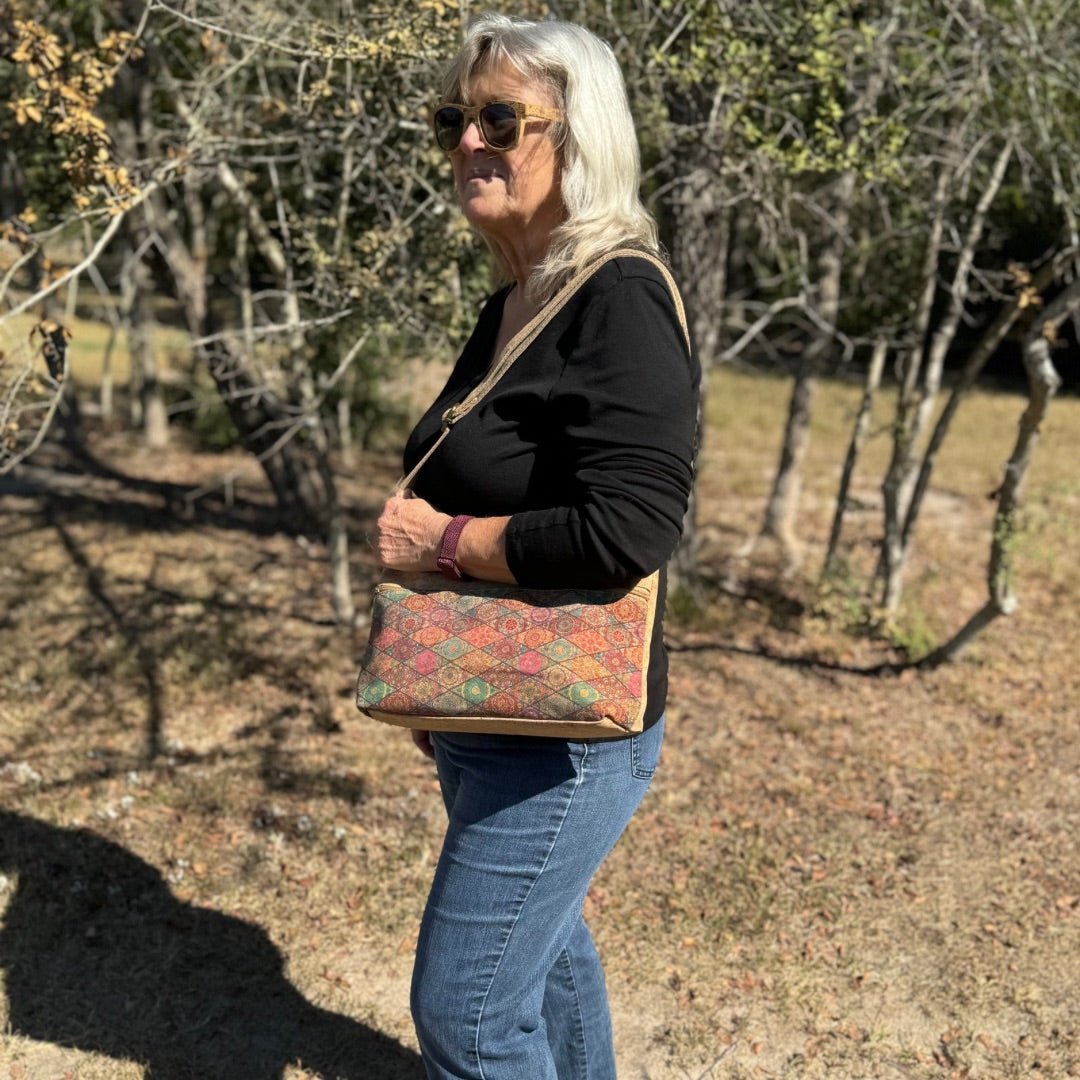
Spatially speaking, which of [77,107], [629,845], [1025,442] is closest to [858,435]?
[1025,442]

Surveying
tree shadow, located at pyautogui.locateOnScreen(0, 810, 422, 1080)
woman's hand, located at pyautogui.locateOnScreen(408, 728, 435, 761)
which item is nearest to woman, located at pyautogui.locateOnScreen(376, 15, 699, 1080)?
woman's hand, located at pyautogui.locateOnScreen(408, 728, 435, 761)

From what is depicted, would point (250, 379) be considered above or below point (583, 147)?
below

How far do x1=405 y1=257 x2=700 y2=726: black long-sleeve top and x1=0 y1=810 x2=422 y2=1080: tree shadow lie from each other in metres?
1.76

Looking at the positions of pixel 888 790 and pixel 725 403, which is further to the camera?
pixel 725 403

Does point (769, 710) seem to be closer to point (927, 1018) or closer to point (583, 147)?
point (927, 1018)

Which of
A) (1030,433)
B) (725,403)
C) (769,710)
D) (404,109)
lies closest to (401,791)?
(769,710)

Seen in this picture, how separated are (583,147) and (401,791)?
2820mm

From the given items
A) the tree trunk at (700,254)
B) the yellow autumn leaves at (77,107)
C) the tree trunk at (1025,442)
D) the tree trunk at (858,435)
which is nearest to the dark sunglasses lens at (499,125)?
the yellow autumn leaves at (77,107)

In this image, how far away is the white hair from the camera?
176 cm

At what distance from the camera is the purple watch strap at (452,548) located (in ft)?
5.77

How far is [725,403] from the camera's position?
12.7 metres

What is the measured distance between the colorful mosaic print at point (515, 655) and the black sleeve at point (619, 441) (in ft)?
0.19

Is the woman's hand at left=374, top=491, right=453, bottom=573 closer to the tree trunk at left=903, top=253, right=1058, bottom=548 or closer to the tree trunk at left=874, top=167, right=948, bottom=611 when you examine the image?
the tree trunk at left=903, top=253, right=1058, bottom=548

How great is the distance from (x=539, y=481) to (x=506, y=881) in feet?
1.99
